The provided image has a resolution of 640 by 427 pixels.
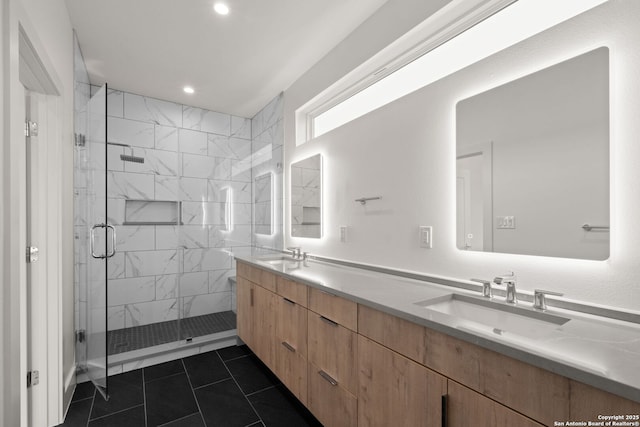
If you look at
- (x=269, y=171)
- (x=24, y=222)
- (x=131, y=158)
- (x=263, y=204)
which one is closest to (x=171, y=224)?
(x=131, y=158)

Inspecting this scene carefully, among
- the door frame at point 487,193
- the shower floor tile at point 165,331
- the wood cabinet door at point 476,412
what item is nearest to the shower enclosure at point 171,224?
the shower floor tile at point 165,331

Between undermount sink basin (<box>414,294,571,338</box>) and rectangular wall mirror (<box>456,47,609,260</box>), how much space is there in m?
0.25

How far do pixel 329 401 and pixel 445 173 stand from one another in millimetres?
1379

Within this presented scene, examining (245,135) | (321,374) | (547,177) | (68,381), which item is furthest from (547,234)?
(245,135)

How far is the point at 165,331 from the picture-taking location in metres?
3.11

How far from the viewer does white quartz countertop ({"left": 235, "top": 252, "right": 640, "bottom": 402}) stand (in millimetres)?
655

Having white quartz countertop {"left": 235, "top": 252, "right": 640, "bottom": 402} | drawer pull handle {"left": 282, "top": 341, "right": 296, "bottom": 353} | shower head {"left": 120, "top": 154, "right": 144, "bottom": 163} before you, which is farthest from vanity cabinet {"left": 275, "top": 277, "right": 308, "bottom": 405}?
shower head {"left": 120, "top": 154, "right": 144, "bottom": 163}

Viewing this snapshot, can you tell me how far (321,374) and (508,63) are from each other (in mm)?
1817

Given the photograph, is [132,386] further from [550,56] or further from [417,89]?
[550,56]

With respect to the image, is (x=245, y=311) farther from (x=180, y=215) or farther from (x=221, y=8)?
(x=221, y=8)

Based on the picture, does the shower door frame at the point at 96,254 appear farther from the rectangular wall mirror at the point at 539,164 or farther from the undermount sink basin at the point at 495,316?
the rectangular wall mirror at the point at 539,164

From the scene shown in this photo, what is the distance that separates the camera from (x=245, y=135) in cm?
397

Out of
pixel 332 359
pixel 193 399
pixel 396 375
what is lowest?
pixel 193 399

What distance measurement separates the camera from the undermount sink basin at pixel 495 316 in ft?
3.24
